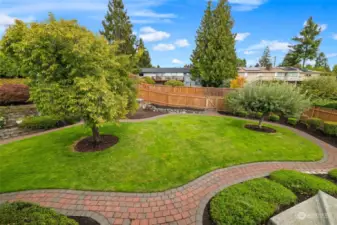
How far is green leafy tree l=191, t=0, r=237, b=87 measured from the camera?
846 inches

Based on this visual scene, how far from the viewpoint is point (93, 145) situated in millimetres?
7230

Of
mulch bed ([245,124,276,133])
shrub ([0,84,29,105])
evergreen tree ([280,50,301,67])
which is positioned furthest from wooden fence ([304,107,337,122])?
evergreen tree ([280,50,301,67])

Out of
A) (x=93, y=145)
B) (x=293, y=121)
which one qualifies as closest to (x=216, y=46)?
(x=293, y=121)

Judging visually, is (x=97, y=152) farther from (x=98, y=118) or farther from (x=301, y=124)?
(x=301, y=124)

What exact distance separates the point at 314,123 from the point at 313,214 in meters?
10.3

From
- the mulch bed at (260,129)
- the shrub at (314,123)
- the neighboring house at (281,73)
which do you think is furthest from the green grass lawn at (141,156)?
the neighboring house at (281,73)

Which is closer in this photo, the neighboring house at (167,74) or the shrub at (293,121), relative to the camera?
the shrub at (293,121)

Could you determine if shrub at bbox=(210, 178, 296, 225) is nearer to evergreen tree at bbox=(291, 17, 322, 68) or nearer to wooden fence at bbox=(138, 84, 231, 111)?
wooden fence at bbox=(138, 84, 231, 111)

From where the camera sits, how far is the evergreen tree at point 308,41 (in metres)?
31.8

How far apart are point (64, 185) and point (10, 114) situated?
26.7 ft

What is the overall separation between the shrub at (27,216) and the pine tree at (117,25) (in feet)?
95.1

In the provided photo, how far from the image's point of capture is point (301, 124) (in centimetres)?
1184

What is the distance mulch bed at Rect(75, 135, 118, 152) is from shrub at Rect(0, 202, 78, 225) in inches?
158

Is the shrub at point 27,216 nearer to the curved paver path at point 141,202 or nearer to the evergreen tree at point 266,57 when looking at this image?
the curved paver path at point 141,202
